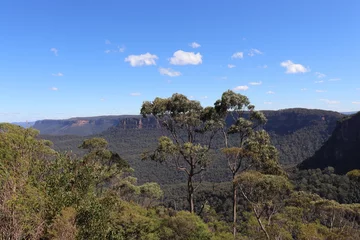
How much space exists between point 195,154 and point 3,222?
14.1 m

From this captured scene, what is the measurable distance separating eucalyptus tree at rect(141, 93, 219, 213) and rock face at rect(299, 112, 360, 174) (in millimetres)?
100385

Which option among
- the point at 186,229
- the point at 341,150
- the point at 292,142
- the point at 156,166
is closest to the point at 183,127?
the point at 156,166

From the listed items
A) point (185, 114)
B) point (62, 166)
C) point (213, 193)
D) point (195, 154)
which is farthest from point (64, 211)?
point (213, 193)

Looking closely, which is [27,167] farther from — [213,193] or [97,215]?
[213,193]

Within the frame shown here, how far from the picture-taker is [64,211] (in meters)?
14.0

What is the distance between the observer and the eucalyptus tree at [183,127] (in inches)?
900

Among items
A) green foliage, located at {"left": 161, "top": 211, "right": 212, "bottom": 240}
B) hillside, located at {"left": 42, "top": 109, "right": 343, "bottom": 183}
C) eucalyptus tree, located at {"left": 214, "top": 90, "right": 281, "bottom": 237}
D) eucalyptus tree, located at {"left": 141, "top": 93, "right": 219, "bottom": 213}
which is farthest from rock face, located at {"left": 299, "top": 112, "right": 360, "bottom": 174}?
green foliage, located at {"left": 161, "top": 211, "right": 212, "bottom": 240}

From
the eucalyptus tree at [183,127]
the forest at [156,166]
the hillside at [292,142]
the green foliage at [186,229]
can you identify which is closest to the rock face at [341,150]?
the hillside at [292,142]

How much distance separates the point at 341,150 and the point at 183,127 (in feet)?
376

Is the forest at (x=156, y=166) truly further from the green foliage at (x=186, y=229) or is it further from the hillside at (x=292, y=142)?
the hillside at (x=292, y=142)

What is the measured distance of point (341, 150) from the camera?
117500 mm

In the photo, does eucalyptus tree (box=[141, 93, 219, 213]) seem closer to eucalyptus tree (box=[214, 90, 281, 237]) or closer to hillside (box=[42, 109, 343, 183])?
eucalyptus tree (box=[214, 90, 281, 237])

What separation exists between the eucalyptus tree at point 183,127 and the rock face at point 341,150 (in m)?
100

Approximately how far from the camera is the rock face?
361ft
